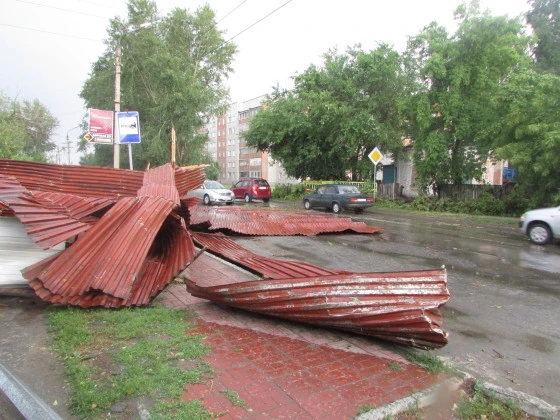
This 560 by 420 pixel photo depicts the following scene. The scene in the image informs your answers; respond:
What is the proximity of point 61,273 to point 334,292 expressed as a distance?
9.89 feet

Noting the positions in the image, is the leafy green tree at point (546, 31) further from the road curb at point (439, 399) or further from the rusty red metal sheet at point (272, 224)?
the road curb at point (439, 399)

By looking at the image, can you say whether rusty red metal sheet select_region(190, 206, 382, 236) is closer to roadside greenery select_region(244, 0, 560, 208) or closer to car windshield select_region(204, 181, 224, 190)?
roadside greenery select_region(244, 0, 560, 208)

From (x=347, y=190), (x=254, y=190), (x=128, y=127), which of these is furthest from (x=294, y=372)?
(x=254, y=190)

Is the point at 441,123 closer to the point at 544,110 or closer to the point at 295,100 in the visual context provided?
the point at 544,110

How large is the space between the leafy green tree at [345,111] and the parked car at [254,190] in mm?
3383

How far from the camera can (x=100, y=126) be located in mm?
16250

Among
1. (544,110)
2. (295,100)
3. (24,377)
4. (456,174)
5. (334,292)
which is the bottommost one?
(24,377)

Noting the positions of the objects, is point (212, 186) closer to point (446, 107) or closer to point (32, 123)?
point (446, 107)

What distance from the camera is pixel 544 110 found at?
14.9m

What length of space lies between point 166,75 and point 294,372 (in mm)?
30373

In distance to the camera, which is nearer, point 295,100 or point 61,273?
point 61,273

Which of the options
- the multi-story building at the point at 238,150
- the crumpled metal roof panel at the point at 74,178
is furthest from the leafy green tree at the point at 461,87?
the multi-story building at the point at 238,150

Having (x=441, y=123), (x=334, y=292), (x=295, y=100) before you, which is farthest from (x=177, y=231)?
(x=295, y=100)

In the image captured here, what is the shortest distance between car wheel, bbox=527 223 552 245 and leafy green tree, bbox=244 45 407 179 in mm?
11531
